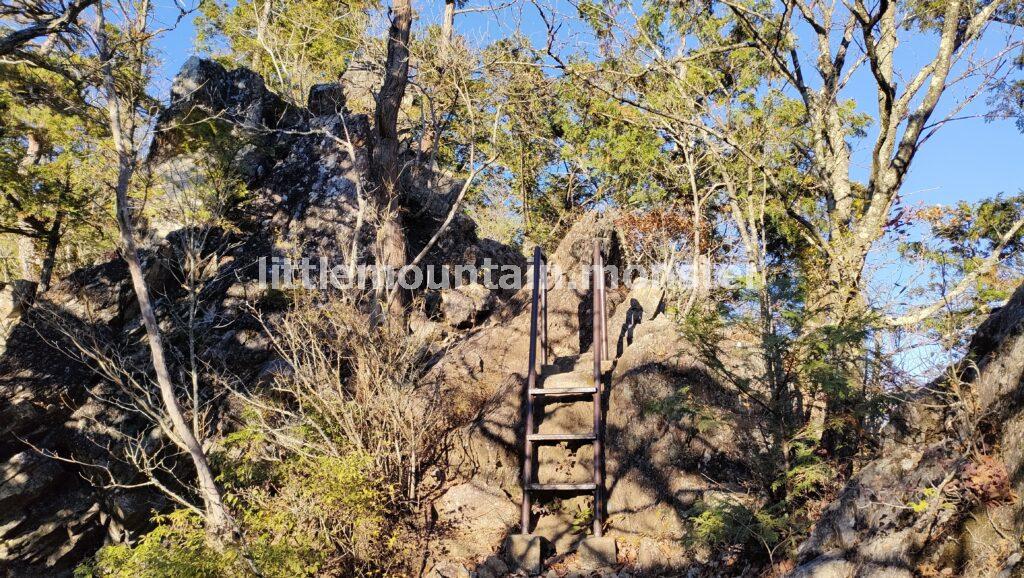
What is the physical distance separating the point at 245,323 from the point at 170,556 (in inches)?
201

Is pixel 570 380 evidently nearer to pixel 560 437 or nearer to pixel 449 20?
pixel 560 437

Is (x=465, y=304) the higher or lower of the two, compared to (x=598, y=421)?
higher

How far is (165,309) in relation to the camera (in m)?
9.26

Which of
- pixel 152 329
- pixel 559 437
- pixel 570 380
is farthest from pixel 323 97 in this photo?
pixel 559 437

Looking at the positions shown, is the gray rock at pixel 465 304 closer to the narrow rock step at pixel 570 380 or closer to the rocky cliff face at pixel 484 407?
the rocky cliff face at pixel 484 407

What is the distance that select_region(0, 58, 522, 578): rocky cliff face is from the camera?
748 cm

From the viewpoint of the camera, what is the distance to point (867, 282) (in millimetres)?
5035

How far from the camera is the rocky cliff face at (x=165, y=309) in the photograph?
7.48 m

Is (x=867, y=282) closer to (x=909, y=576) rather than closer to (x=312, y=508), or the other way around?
(x=909, y=576)

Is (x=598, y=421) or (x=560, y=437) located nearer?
(x=598, y=421)

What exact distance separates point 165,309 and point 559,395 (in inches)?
264

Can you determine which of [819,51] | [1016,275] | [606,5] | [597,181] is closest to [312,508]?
[606,5]

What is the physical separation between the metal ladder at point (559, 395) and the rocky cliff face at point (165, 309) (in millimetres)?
3404

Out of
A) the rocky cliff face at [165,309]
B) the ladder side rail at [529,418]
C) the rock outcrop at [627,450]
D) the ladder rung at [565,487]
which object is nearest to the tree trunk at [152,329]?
the rocky cliff face at [165,309]
